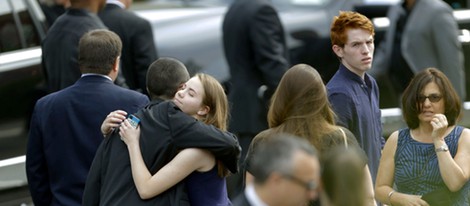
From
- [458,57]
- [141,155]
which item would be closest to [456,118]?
[141,155]

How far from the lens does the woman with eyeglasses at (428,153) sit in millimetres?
7570

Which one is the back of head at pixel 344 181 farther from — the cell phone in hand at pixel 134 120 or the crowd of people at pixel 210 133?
the cell phone in hand at pixel 134 120

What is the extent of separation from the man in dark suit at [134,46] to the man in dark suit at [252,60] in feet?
3.05

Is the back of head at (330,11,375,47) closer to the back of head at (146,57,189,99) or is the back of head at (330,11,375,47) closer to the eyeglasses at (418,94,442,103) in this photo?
the eyeglasses at (418,94,442,103)

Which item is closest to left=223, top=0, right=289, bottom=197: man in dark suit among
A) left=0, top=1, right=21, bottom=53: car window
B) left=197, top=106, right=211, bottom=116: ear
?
left=0, top=1, right=21, bottom=53: car window

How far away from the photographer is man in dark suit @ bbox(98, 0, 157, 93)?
9844mm

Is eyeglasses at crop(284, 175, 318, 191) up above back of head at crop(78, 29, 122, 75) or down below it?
above

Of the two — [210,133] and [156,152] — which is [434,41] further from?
[156,152]

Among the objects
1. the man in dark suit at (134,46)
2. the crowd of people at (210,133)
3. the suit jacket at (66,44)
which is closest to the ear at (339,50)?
the crowd of people at (210,133)

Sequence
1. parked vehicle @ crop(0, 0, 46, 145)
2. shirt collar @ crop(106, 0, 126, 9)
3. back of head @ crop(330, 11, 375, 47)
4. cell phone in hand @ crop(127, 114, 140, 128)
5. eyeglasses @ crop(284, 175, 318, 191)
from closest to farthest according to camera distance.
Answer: eyeglasses @ crop(284, 175, 318, 191) < cell phone in hand @ crop(127, 114, 140, 128) < back of head @ crop(330, 11, 375, 47) < parked vehicle @ crop(0, 0, 46, 145) < shirt collar @ crop(106, 0, 126, 9)

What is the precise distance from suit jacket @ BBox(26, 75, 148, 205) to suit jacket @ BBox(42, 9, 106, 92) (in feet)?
3.73

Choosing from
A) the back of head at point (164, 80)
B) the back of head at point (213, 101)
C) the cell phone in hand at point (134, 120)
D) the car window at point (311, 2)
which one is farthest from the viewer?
the car window at point (311, 2)

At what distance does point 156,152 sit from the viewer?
6812 millimetres

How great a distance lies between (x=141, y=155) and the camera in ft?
22.4
